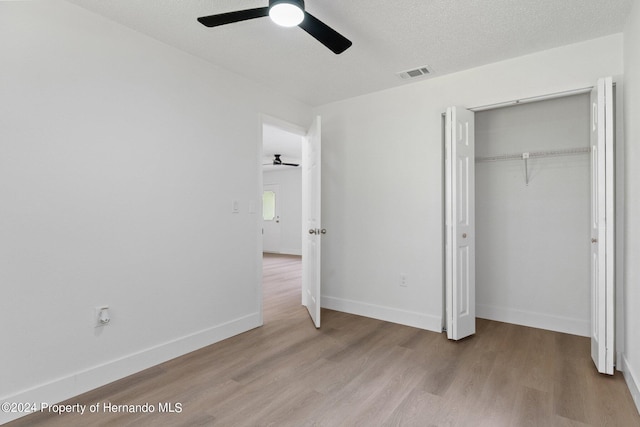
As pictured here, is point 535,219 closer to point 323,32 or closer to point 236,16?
point 323,32

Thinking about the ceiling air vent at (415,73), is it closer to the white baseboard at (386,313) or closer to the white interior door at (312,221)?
the white interior door at (312,221)

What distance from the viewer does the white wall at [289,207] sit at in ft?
30.6

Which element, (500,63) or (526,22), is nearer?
(526,22)

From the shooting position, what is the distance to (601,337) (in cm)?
228

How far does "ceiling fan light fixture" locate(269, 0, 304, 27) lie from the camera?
1738mm

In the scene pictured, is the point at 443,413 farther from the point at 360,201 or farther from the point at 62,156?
the point at 62,156

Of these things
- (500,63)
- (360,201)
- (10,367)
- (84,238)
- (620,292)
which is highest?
(500,63)

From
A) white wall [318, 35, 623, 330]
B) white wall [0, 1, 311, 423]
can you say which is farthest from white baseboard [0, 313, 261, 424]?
white wall [318, 35, 623, 330]

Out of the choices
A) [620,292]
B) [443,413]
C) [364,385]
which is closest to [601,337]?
[620,292]

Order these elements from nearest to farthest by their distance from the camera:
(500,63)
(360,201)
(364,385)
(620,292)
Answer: (364,385) < (620,292) < (500,63) < (360,201)

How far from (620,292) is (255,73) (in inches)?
135

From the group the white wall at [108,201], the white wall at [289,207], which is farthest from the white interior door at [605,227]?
the white wall at [289,207]

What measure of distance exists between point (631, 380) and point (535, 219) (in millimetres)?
1629

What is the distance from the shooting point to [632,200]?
7.09 ft
